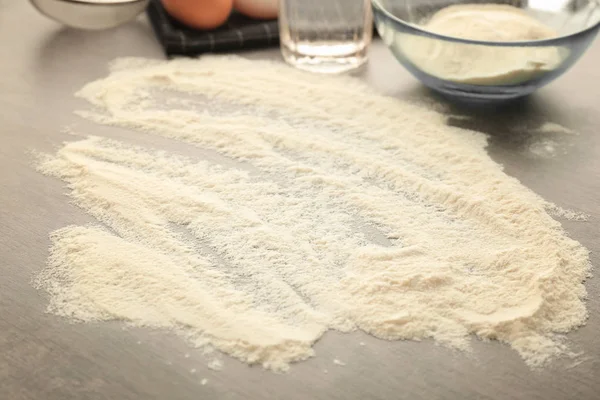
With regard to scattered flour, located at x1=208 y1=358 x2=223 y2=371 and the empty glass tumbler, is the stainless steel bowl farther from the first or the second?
scattered flour, located at x1=208 y1=358 x2=223 y2=371

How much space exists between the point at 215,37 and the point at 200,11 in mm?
42

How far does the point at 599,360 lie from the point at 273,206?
1.17 ft

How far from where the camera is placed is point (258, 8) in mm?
1231

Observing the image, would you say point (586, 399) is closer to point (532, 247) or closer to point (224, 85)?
point (532, 247)

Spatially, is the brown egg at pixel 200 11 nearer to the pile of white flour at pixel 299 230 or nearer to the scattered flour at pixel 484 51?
the pile of white flour at pixel 299 230

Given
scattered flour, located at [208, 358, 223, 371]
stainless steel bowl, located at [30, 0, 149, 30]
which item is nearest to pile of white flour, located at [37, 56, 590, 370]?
scattered flour, located at [208, 358, 223, 371]

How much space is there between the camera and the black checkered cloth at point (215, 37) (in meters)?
1.18

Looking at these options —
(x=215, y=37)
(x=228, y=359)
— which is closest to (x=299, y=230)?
(x=228, y=359)

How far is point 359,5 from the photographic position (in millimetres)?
1118

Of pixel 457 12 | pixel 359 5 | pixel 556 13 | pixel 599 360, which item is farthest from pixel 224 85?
pixel 599 360

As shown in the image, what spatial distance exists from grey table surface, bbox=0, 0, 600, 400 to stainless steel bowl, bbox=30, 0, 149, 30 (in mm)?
176

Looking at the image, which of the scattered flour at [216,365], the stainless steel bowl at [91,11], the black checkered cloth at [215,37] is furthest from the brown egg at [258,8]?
the scattered flour at [216,365]

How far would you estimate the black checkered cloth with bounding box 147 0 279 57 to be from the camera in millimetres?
1177

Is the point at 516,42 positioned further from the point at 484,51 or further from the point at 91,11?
the point at 91,11
